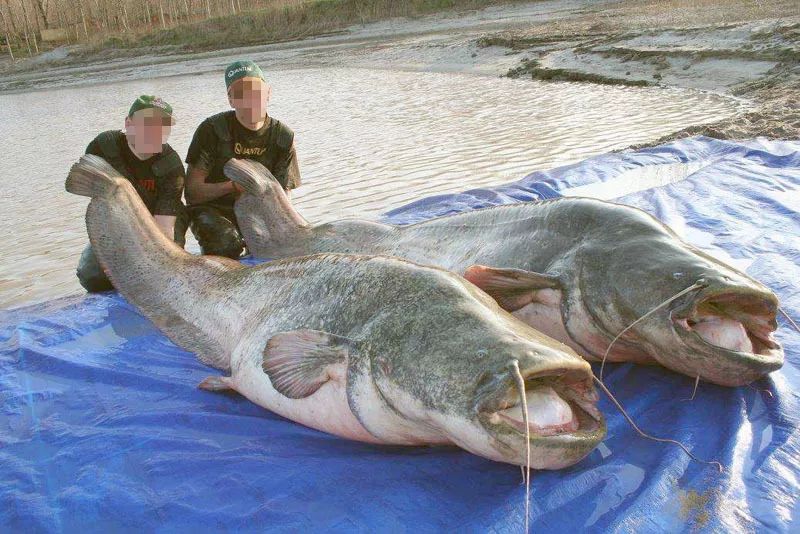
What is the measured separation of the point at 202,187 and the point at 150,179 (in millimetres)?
644

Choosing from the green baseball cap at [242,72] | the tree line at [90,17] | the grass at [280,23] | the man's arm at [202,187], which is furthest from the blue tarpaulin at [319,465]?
the tree line at [90,17]

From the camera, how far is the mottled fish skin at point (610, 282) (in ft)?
7.33

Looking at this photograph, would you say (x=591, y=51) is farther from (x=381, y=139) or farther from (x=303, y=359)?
(x=303, y=359)

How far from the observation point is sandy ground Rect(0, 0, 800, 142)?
32.8ft

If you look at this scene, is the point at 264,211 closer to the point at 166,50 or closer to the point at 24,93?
the point at 24,93

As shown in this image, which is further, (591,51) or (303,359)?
(591,51)

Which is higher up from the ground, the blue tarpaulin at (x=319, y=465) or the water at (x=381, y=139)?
the blue tarpaulin at (x=319, y=465)

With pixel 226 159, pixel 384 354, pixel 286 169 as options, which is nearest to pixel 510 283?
pixel 384 354

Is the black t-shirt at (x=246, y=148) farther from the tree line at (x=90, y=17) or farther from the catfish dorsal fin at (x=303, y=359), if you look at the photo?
the tree line at (x=90, y=17)

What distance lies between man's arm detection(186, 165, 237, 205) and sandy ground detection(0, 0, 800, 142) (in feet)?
14.9

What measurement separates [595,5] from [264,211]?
22.4 meters

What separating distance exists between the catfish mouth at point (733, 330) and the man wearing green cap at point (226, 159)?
10.9 feet

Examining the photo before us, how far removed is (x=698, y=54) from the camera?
11875 millimetres

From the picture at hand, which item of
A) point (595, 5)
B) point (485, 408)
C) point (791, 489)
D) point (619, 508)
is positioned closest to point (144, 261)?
point (485, 408)
